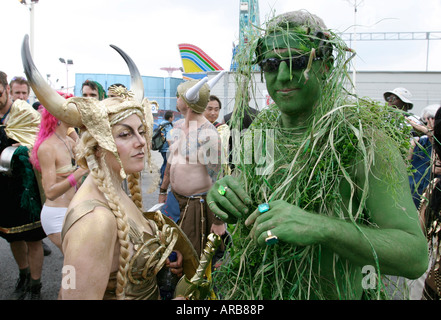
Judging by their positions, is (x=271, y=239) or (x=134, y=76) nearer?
(x=271, y=239)

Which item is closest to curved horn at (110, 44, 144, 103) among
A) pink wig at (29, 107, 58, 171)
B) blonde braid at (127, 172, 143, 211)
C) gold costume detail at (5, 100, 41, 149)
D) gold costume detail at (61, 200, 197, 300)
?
blonde braid at (127, 172, 143, 211)

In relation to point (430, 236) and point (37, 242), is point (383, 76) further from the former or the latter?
point (37, 242)

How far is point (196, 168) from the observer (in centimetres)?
363

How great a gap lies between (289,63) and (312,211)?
640 millimetres

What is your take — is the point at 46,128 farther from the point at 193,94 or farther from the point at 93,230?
the point at 93,230

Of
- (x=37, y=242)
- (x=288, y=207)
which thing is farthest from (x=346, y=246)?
(x=37, y=242)

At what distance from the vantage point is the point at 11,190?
394 centimetres

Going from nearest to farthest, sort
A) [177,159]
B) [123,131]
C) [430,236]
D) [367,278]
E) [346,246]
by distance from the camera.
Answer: [346,246]
[367,278]
[123,131]
[430,236]
[177,159]

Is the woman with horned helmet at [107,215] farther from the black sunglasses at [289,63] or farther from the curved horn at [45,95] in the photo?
the black sunglasses at [289,63]

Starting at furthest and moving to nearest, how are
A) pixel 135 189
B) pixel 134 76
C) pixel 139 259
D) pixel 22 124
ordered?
pixel 22 124 < pixel 135 189 < pixel 134 76 < pixel 139 259

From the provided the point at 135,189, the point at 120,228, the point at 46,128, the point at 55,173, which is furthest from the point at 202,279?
the point at 46,128

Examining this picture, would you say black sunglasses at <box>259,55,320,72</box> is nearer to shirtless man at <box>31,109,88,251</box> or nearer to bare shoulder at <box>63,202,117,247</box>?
bare shoulder at <box>63,202,117,247</box>

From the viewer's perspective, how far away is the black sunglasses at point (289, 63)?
139 centimetres
